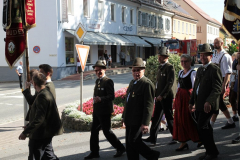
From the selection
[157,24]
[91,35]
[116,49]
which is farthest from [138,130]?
[157,24]

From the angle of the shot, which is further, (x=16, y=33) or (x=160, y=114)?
(x=160, y=114)

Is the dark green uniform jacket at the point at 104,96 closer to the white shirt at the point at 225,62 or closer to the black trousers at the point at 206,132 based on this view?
the black trousers at the point at 206,132

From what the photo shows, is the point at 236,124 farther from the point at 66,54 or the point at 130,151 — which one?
the point at 66,54

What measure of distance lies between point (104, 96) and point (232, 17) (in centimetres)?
276

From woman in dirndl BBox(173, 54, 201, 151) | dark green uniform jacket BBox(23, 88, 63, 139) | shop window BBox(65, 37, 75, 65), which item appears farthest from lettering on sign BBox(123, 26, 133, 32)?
dark green uniform jacket BBox(23, 88, 63, 139)

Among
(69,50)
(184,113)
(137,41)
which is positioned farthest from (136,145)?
(137,41)

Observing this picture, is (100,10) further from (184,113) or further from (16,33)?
(184,113)

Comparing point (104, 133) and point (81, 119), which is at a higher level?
point (104, 133)

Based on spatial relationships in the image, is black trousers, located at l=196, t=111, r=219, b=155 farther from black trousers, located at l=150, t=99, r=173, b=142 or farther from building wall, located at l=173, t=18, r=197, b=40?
building wall, located at l=173, t=18, r=197, b=40

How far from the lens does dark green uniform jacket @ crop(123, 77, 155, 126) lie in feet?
16.8

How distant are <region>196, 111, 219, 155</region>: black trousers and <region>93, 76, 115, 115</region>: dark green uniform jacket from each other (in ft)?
5.20

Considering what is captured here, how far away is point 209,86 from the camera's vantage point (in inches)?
224

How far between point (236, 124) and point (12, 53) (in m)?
5.31

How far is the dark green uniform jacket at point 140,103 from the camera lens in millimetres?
5117
